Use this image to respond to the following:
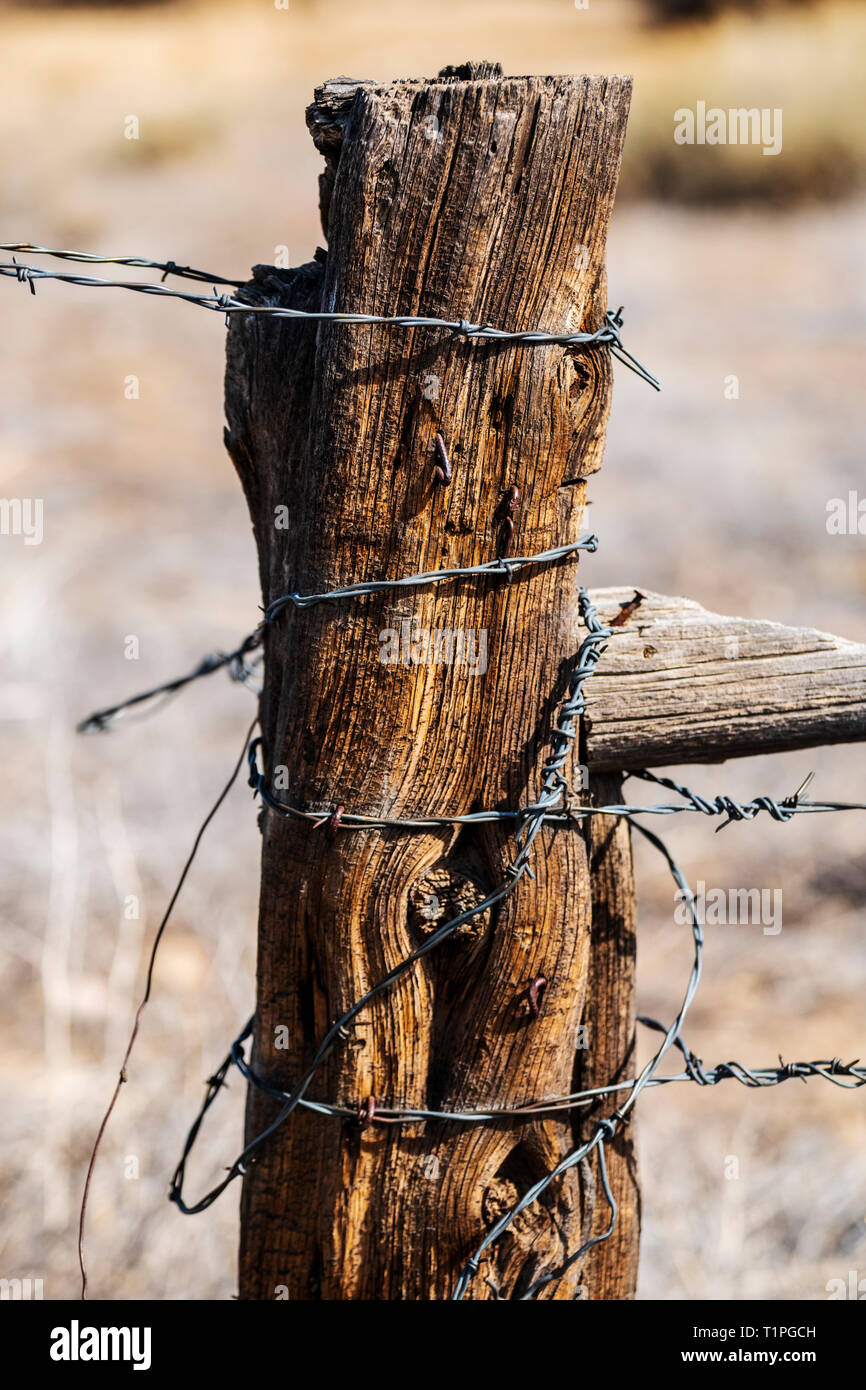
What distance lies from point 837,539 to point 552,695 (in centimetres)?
840

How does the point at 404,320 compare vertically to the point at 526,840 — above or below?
above

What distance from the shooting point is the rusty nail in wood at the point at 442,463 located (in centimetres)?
131

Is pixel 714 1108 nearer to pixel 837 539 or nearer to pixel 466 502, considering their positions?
pixel 466 502

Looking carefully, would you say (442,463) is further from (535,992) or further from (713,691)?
(535,992)

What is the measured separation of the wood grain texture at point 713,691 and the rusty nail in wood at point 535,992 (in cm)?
27

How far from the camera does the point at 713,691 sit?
1494 millimetres

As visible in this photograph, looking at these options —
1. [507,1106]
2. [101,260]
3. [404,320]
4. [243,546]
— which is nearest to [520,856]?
[507,1106]

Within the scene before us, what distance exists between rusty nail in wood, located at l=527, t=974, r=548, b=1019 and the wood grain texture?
0.27 metres

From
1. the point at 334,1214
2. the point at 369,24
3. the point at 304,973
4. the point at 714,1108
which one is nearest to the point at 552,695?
the point at 304,973

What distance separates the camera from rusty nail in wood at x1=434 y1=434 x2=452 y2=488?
1.31 m

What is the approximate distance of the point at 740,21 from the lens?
22.9 metres

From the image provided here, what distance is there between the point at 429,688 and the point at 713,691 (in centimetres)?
38
